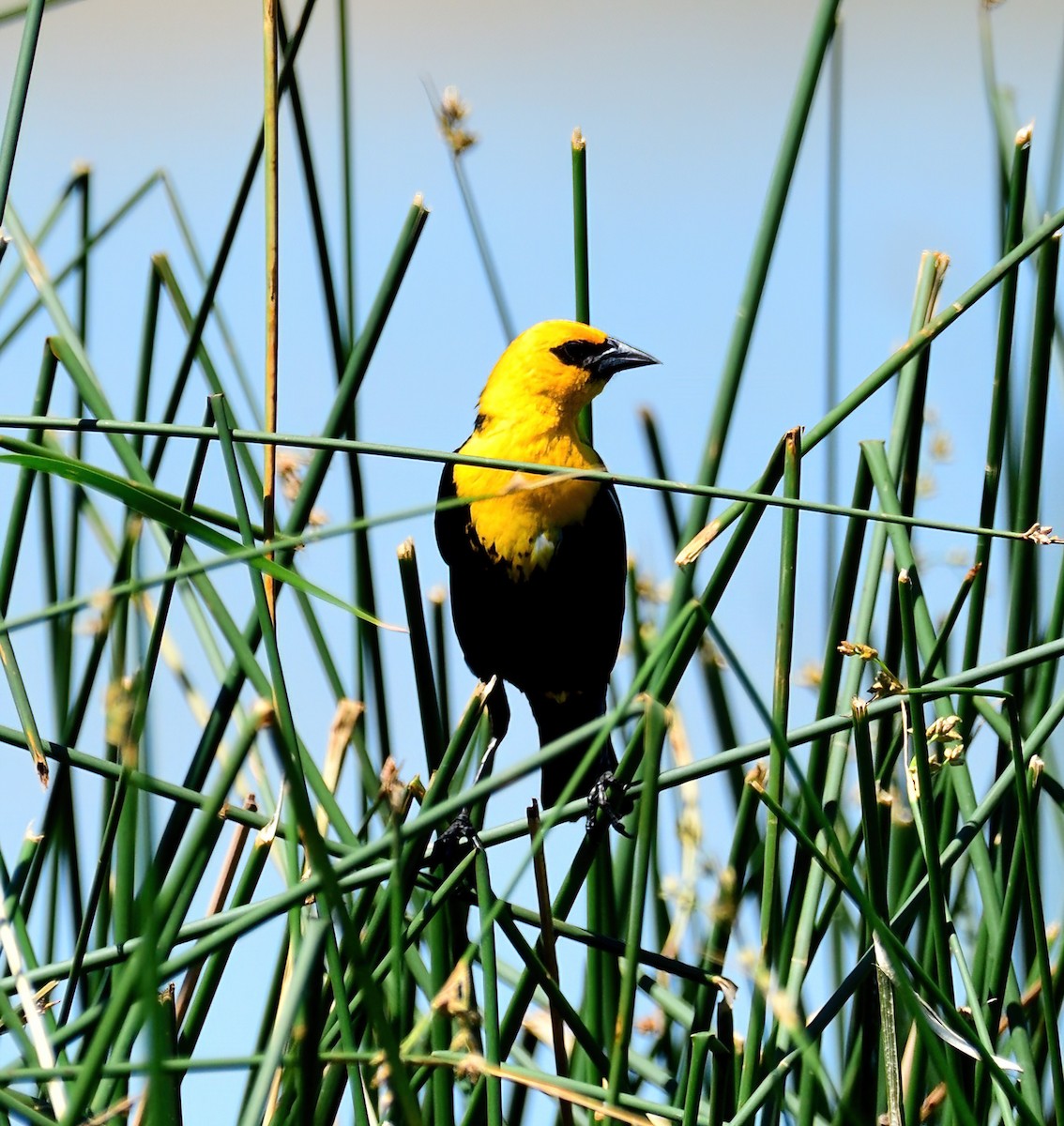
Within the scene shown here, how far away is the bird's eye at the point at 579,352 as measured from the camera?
8.68 feet

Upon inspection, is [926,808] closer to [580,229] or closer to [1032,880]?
[1032,880]

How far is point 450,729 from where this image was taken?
1.92 m

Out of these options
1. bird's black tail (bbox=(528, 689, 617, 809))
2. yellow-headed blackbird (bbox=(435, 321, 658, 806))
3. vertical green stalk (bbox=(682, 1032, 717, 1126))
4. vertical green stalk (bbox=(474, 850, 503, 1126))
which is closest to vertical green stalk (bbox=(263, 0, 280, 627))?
vertical green stalk (bbox=(474, 850, 503, 1126))

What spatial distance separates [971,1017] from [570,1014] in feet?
1.46

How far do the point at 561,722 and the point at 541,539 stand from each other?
1.66 feet

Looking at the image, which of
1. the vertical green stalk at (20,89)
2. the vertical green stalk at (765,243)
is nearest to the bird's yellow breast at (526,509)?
the vertical green stalk at (765,243)

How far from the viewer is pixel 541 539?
101 inches

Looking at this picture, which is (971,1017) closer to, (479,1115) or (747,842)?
(747,842)

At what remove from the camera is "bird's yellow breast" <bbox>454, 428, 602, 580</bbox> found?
2.54 m

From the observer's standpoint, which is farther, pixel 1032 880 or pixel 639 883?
pixel 1032 880

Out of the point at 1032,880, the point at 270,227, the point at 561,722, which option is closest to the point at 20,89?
the point at 270,227

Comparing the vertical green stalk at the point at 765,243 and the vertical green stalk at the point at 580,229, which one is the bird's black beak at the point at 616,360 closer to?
the vertical green stalk at the point at 580,229

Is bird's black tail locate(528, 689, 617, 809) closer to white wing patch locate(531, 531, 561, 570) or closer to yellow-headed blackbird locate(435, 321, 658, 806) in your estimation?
yellow-headed blackbird locate(435, 321, 658, 806)

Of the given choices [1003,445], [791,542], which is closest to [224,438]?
[791,542]
